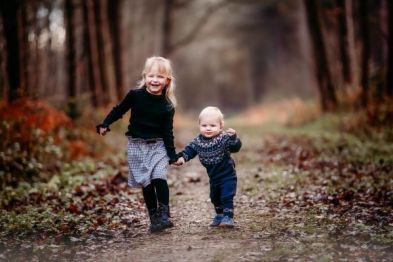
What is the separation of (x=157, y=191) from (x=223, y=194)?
749mm

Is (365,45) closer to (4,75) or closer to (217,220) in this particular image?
(4,75)

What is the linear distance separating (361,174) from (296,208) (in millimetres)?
2346

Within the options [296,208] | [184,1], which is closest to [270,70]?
[184,1]

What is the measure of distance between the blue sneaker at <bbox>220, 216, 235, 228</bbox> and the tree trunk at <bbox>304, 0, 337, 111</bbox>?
13928 millimetres

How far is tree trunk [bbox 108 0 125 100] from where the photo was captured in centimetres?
2278

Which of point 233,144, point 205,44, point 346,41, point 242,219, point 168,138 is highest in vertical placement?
point 205,44

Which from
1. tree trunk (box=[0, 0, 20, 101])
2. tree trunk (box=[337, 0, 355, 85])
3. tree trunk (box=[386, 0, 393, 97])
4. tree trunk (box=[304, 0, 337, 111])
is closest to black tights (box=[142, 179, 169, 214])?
tree trunk (box=[0, 0, 20, 101])

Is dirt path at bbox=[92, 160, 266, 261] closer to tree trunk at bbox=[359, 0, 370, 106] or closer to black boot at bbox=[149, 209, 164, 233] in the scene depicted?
black boot at bbox=[149, 209, 164, 233]

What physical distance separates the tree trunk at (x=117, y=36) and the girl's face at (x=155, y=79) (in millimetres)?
16450

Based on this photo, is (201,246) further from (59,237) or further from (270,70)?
(270,70)

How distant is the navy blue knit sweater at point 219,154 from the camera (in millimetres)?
6324

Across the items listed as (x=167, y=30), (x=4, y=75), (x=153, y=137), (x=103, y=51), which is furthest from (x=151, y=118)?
(x=167, y=30)

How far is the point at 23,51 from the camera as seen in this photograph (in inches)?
484

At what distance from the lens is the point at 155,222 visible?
629cm
